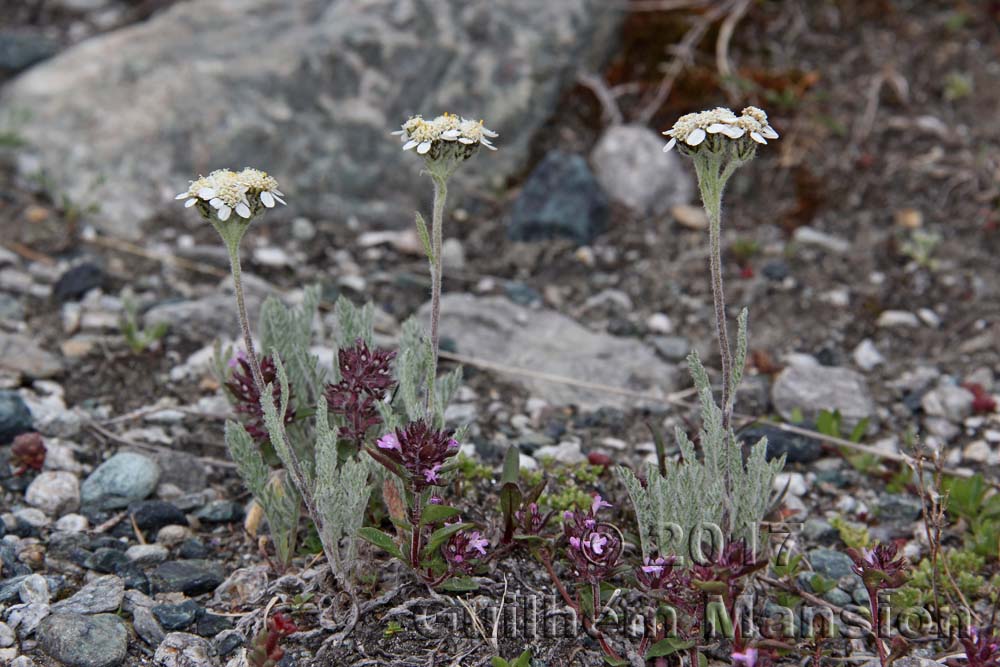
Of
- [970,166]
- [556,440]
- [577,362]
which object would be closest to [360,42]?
[577,362]

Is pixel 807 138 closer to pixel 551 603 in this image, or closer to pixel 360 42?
pixel 360 42

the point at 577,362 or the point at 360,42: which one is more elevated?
the point at 360,42

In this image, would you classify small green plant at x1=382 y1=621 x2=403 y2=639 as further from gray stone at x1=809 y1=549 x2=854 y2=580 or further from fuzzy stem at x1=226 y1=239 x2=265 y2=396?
gray stone at x1=809 y1=549 x2=854 y2=580

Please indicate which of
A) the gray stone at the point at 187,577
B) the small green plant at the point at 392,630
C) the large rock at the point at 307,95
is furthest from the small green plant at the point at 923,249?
the gray stone at the point at 187,577

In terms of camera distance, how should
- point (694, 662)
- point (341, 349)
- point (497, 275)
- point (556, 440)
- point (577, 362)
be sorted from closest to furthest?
point (694, 662)
point (341, 349)
point (556, 440)
point (577, 362)
point (497, 275)

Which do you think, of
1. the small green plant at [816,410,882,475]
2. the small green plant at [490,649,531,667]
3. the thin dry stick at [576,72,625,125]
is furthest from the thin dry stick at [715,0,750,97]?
the small green plant at [490,649,531,667]

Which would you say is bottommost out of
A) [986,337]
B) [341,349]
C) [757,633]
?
[757,633]
